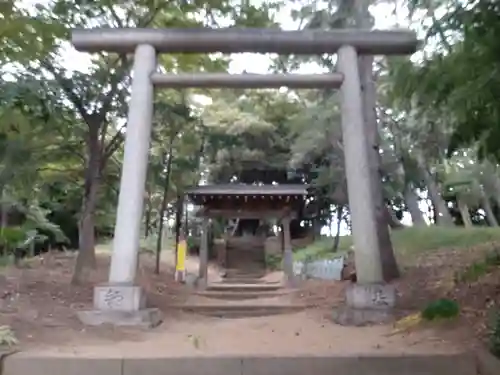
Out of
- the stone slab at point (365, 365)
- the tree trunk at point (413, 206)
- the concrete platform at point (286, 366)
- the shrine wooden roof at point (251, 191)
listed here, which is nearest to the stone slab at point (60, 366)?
the concrete platform at point (286, 366)

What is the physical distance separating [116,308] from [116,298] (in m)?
0.14

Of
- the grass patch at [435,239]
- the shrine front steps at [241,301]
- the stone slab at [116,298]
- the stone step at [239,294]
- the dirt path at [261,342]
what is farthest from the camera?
the grass patch at [435,239]

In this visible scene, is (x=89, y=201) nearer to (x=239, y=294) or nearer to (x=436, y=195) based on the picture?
(x=239, y=294)

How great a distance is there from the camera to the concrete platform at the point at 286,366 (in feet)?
17.1

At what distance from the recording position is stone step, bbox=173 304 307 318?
11.2 meters

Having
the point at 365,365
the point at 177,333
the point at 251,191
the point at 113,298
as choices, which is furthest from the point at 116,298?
the point at 251,191

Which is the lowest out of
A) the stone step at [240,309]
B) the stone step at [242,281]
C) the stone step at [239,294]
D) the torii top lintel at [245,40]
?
the stone step at [240,309]

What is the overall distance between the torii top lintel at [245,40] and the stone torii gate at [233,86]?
2 centimetres

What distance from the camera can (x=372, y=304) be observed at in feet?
26.3

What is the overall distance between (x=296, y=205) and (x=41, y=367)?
42.3 ft

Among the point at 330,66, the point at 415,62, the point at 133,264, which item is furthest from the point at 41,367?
the point at 330,66

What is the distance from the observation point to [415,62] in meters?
7.95

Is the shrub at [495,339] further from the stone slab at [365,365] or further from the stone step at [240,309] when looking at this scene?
the stone step at [240,309]

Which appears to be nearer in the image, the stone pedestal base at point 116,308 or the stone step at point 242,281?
the stone pedestal base at point 116,308
